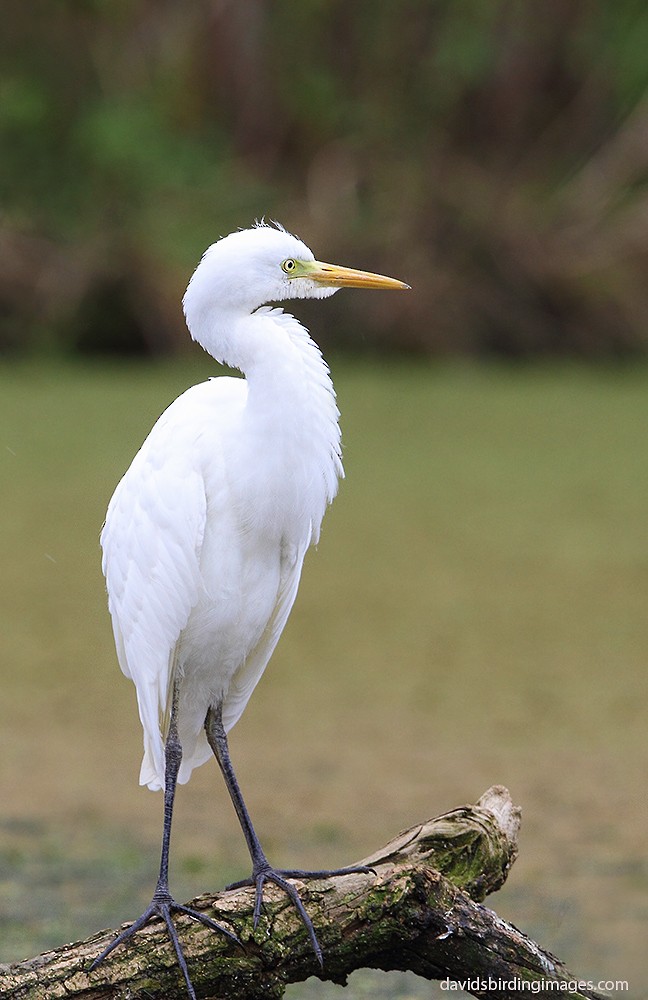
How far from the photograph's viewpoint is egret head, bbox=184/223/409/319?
7.91 feet

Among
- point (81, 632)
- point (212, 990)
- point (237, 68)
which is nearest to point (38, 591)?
point (81, 632)

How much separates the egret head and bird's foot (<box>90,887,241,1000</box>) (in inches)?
37.3

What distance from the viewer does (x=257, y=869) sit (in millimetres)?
2453

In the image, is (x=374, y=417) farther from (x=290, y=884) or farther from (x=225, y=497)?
(x=290, y=884)

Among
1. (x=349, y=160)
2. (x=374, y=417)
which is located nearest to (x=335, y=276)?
(x=374, y=417)

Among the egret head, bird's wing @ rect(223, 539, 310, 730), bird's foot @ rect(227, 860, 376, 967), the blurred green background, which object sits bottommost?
bird's foot @ rect(227, 860, 376, 967)

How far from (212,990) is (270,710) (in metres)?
2.12

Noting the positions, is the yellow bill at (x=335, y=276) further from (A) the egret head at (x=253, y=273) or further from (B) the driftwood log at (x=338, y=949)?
(B) the driftwood log at (x=338, y=949)

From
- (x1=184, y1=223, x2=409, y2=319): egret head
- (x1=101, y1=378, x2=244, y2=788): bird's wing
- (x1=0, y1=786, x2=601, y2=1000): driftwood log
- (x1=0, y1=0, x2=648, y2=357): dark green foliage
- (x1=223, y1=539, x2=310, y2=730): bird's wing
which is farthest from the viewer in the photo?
(x1=0, y1=0, x2=648, y2=357): dark green foliage

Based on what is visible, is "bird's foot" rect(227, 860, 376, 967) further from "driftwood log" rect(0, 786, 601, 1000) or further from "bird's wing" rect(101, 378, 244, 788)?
"bird's wing" rect(101, 378, 244, 788)

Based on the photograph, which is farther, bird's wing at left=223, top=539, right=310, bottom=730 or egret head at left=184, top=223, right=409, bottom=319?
bird's wing at left=223, top=539, right=310, bottom=730

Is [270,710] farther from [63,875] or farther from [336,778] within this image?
[63,875]

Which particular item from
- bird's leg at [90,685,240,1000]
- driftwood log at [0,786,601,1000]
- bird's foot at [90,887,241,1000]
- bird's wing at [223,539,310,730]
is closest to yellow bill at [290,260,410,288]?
bird's wing at [223,539,310,730]

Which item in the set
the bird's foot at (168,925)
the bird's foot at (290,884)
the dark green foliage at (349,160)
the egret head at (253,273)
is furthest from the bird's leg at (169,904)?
the dark green foliage at (349,160)
